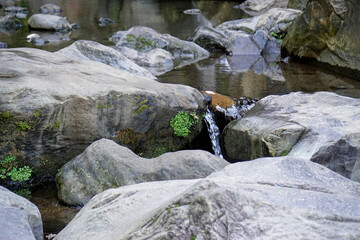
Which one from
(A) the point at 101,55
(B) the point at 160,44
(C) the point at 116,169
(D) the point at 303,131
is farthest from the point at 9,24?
(D) the point at 303,131

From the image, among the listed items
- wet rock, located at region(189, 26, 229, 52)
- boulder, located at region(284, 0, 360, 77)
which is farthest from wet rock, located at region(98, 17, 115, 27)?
boulder, located at region(284, 0, 360, 77)

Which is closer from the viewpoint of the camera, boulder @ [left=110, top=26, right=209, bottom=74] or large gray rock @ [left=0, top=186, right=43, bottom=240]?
large gray rock @ [left=0, top=186, right=43, bottom=240]

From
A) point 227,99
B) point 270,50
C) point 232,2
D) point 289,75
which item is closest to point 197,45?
point 270,50

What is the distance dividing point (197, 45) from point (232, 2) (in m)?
16.4

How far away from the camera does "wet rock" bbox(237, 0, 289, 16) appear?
23.7 metres

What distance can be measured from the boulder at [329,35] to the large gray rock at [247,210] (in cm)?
821

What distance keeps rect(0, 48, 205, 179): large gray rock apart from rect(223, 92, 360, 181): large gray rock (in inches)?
41.4

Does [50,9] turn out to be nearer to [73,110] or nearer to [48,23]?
[48,23]

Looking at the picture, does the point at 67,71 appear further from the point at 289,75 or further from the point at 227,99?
the point at 289,75

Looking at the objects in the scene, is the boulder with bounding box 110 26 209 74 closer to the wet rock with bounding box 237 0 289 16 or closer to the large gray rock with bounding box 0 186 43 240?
the large gray rock with bounding box 0 186 43 240

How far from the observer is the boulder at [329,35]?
10891mm

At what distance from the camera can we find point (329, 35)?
38.7 ft

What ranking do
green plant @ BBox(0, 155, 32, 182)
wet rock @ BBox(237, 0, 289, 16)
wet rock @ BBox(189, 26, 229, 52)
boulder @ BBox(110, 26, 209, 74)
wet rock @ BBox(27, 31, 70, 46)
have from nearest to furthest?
green plant @ BBox(0, 155, 32, 182), boulder @ BBox(110, 26, 209, 74), wet rock @ BBox(189, 26, 229, 52), wet rock @ BBox(27, 31, 70, 46), wet rock @ BBox(237, 0, 289, 16)

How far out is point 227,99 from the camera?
830 cm
